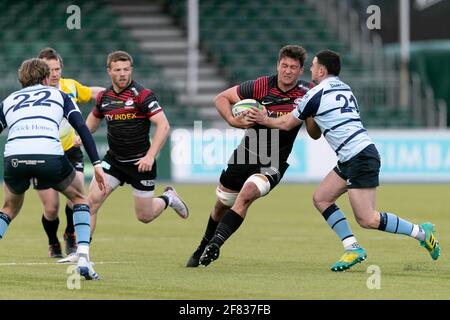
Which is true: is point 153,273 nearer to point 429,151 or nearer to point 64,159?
point 64,159

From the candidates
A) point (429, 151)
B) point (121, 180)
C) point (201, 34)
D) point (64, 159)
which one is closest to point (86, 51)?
point (201, 34)

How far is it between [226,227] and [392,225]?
1.61 meters

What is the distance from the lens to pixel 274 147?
1189 cm

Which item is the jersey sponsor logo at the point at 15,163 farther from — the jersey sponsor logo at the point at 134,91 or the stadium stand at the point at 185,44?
the stadium stand at the point at 185,44

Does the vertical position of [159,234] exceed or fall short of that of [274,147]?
it falls short

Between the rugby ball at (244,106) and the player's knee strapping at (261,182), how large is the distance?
2.12 ft

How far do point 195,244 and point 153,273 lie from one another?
11.7 ft

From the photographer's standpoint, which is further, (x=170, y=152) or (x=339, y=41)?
(x=339, y=41)

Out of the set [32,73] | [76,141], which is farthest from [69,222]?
[32,73]

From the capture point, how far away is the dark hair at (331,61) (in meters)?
11.2

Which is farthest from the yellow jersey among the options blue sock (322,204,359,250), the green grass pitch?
blue sock (322,204,359,250)

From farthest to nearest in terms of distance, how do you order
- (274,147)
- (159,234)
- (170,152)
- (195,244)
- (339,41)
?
(339,41) → (170,152) → (159,234) → (195,244) → (274,147)

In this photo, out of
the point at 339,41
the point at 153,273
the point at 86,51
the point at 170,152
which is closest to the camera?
the point at 153,273

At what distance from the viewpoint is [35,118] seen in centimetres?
1025
